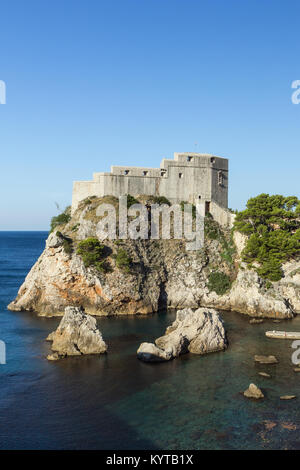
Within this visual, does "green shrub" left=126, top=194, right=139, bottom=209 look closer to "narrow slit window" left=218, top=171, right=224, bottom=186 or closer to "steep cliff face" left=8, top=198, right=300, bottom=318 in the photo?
"steep cliff face" left=8, top=198, right=300, bottom=318

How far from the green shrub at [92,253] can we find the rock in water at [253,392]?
24036 mm

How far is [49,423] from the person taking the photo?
21.2m

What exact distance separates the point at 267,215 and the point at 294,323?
14642mm

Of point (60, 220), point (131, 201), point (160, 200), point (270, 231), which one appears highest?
point (160, 200)

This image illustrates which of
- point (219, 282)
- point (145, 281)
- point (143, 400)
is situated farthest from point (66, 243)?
point (143, 400)

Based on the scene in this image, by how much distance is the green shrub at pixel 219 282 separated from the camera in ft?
159

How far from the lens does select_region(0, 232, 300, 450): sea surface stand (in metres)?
19.7

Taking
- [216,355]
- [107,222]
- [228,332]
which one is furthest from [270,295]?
[107,222]

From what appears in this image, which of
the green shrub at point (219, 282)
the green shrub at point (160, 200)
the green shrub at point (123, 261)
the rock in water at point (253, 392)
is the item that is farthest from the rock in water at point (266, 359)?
the green shrub at point (160, 200)

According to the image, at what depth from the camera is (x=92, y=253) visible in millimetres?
45000

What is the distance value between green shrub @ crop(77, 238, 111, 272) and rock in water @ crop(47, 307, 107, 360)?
12.6m

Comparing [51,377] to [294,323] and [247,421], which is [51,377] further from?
[294,323]

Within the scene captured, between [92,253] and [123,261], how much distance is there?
140 inches

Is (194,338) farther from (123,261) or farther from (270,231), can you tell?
(270,231)
